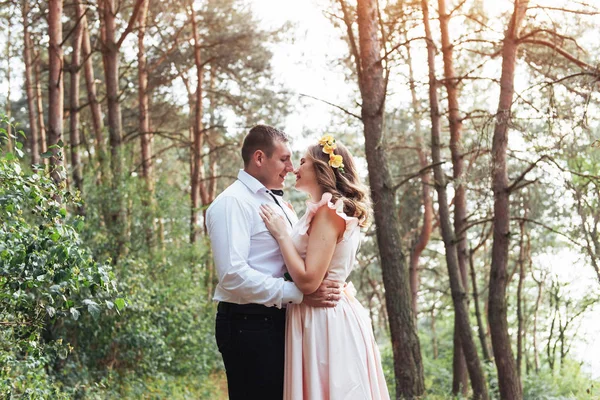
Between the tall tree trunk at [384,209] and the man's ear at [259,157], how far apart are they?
3.86m

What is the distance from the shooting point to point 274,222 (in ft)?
13.1

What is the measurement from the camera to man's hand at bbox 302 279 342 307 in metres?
3.98

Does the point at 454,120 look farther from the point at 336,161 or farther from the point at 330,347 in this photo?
the point at 330,347

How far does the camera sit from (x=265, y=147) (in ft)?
13.8

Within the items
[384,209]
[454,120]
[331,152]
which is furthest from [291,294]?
[454,120]

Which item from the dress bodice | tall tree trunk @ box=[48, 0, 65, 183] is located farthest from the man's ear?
tall tree trunk @ box=[48, 0, 65, 183]

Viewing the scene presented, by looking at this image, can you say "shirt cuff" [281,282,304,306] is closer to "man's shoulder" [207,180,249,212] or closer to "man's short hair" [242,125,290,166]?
"man's shoulder" [207,180,249,212]

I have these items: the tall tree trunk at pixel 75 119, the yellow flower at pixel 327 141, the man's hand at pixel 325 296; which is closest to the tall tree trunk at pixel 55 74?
the tall tree trunk at pixel 75 119

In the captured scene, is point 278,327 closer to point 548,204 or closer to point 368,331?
point 368,331

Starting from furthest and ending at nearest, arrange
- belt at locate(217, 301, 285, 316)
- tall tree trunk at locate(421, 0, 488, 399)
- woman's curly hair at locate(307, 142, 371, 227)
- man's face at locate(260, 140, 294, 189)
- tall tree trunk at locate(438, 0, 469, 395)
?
tall tree trunk at locate(438, 0, 469, 395) → tall tree trunk at locate(421, 0, 488, 399) → man's face at locate(260, 140, 294, 189) → woman's curly hair at locate(307, 142, 371, 227) → belt at locate(217, 301, 285, 316)

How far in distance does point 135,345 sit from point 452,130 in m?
6.10

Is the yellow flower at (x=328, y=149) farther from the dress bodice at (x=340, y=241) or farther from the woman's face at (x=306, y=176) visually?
the dress bodice at (x=340, y=241)

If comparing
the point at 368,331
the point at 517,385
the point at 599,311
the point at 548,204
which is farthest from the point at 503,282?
the point at 548,204

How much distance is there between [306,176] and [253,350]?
38.8 inches
